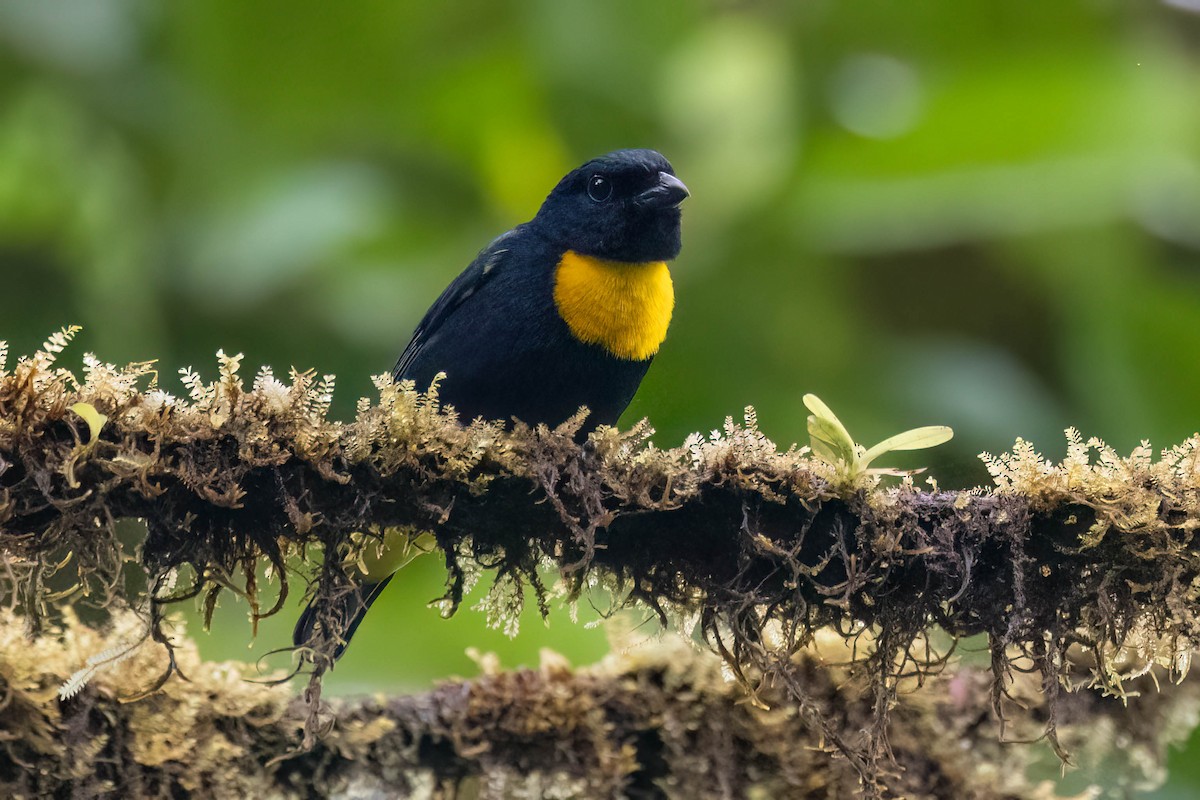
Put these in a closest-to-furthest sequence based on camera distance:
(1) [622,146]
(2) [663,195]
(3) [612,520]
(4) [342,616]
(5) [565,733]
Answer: (3) [612,520]
(4) [342,616]
(5) [565,733]
(2) [663,195]
(1) [622,146]

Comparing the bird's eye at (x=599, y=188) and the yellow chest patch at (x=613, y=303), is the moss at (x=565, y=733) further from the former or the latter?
the bird's eye at (x=599, y=188)

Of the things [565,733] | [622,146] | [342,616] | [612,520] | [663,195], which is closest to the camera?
[612,520]

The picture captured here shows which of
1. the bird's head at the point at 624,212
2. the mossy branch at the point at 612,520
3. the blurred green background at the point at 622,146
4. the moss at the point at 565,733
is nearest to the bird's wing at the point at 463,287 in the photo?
the bird's head at the point at 624,212

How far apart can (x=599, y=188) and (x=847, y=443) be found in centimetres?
141

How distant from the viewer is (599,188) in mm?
3279

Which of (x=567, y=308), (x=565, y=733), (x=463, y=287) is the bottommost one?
(x=565, y=733)

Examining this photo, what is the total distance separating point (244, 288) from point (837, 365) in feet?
10.2

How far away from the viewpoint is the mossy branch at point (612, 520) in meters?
1.97

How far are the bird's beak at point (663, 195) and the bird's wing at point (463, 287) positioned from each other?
38cm

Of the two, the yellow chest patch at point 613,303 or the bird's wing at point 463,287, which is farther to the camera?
the bird's wing at point 463,287

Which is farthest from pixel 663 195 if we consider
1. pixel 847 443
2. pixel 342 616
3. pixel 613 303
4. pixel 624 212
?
pixel 342 616

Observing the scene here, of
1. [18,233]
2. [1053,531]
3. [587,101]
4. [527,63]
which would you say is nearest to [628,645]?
[1053,531]

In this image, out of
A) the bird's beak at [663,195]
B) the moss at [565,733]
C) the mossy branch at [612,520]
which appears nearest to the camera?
the mossy branch at [612,520]

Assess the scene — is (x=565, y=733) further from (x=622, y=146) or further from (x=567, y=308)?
(x=622, y=146)
